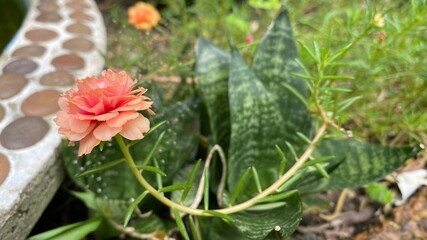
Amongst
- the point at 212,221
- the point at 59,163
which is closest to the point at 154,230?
the point at 212,221

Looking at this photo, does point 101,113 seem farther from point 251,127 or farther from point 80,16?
point 80,16

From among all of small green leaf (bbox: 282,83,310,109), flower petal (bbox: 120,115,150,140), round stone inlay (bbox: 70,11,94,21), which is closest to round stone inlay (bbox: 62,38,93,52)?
round stone inlay (bbox: 70,11,94,21)

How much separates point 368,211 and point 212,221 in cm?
46

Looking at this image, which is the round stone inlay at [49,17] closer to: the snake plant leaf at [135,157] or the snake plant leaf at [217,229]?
the snake plant leaf at [135,157]

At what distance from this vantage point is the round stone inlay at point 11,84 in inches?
46.5

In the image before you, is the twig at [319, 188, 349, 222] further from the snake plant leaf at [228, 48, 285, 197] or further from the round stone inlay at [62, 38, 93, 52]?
the round stone inlay at [62, 38, 93, 52]

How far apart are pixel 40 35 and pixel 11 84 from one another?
0.26 meters

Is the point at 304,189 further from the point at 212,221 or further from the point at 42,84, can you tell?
the point at 42,84

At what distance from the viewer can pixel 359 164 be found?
1.08m

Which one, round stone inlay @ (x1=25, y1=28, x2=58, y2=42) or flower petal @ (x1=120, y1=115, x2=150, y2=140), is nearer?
flower petal @ (x1=120, y1=115, x2=150, y2=140)

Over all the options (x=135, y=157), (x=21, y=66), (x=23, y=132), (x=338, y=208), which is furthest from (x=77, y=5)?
(x=338, y=208)

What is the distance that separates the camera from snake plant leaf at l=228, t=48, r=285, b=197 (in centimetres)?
107

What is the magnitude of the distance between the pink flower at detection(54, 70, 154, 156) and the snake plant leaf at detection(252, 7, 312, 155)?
0.46 m

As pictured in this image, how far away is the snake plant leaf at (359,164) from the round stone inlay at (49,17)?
890 millimetres
